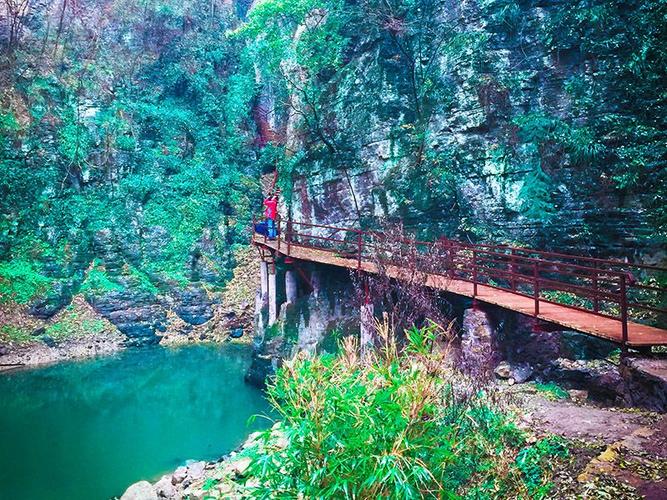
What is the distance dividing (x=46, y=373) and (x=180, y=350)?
4508 millimetres

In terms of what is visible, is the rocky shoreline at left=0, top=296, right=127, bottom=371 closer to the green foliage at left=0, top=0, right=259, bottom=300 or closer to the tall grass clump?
the green foliage at left=0, top=0, right=259, bottom=300

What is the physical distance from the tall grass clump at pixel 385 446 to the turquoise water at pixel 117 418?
5.11 m

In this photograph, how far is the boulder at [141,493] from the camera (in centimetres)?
796

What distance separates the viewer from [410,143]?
13664 millimetres

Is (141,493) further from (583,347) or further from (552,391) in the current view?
(583,347)

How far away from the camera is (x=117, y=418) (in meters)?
12.8

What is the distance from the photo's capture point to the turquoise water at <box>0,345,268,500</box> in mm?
9578

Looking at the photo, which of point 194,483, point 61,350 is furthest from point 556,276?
point 61,350

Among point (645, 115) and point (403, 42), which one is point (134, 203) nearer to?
point (403, 42)

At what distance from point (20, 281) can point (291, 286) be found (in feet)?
35.6

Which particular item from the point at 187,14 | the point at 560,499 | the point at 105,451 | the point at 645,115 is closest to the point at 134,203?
the point at 187,14

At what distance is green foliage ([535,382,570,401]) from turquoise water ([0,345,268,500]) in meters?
5.54

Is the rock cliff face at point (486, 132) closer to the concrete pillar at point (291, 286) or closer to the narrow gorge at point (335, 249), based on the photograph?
the narrow gorge at point (335, 249)

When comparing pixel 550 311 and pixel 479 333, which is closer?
pixel 550 311
